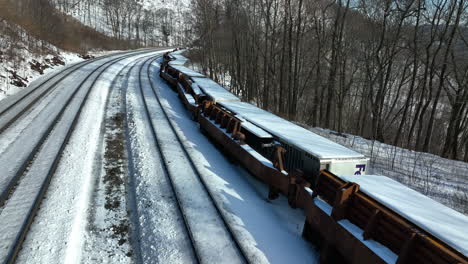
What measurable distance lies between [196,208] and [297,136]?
4.11 metres

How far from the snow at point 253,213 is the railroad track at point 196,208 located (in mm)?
187

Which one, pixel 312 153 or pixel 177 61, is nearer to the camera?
pixel 312 153

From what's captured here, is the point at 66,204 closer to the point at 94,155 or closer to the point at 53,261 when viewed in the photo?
the point at 53,261

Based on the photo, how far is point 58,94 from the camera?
16.6 meters

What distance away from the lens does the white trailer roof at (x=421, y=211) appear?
4.05 meters

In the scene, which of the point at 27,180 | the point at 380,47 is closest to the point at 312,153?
the point at 27,180

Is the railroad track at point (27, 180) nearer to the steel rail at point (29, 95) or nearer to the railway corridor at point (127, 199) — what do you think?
the railway corridor at point (127, 199)

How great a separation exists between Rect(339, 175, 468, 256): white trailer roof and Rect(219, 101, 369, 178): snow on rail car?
1230 millimetres

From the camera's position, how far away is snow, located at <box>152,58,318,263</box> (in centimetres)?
584

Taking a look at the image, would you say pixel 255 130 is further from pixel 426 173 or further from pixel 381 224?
pixel 426 173

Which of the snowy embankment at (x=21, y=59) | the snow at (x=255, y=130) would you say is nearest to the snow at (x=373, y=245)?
the snow at (x=255, y=130)

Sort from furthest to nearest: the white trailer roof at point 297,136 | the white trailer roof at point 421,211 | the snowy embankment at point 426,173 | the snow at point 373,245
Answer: the snowy embankment at point 426,173 → the white trailer roof at point 297,136 → the snow at point 373,245 → the white trailer roof at point 421,211

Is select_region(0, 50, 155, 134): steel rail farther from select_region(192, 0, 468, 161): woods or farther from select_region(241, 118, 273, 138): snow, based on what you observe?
select_region(192, 0, 468, 161): woods

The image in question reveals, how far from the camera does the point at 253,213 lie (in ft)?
23.4
